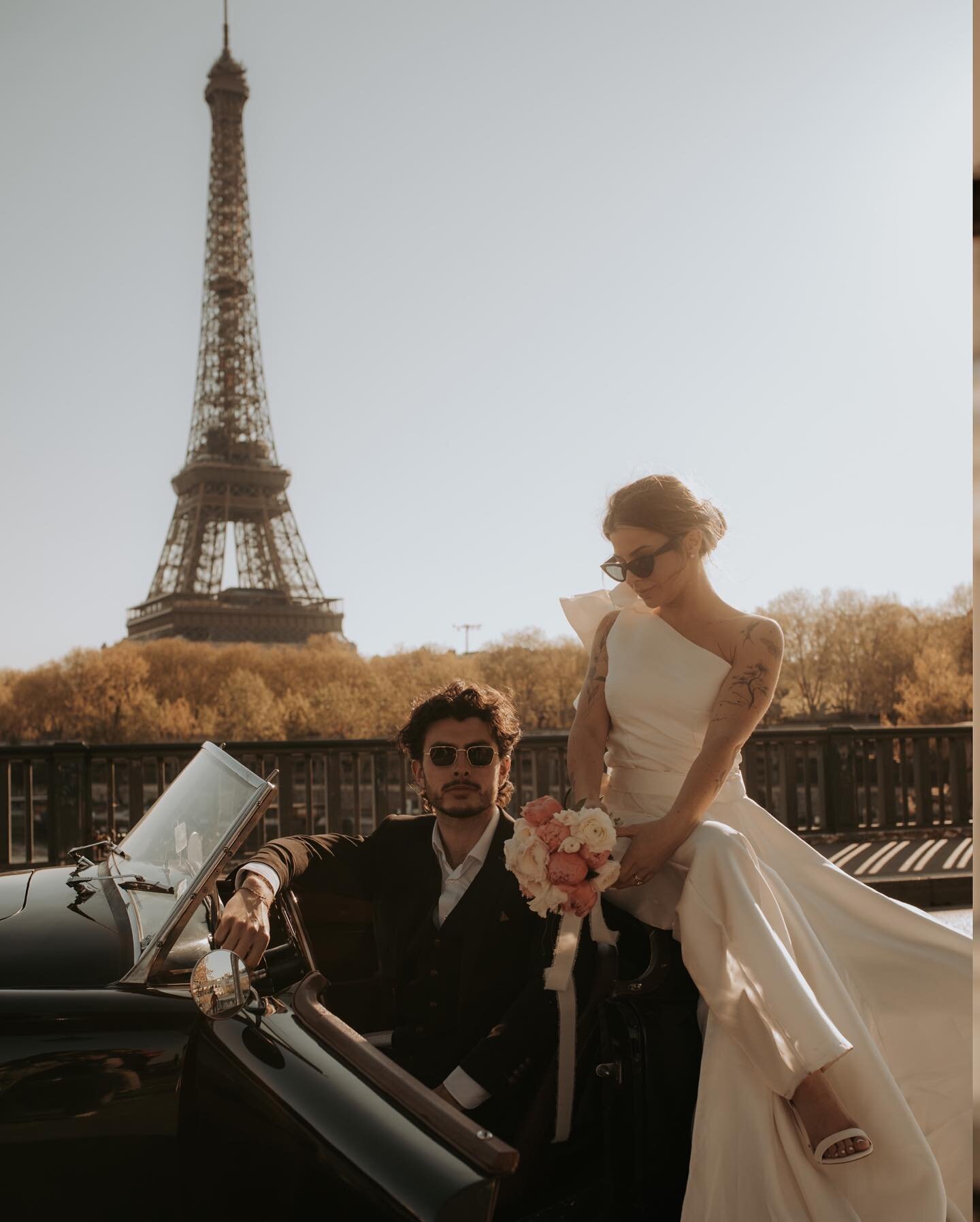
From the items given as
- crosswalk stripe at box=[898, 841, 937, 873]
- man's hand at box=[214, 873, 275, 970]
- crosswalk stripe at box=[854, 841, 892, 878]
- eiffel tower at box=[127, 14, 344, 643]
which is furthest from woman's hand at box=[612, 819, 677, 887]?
eiffel tower at box=[127, 14, 344, 643]

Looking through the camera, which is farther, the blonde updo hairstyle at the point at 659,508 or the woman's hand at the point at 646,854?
the blonde updo hairstyle at the point at 659,508

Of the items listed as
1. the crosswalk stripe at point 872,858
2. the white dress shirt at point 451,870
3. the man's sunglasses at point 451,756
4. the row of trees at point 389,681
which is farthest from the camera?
the row of trees at point 389,681

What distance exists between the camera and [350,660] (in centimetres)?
2883

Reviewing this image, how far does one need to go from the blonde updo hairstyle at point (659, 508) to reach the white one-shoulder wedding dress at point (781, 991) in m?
0.32

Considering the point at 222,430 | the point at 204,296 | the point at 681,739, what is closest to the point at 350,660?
the point at 222,430

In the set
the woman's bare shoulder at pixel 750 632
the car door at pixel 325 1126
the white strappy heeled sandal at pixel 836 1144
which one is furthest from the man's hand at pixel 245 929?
the woman's bare shoulder at pixel 750 632

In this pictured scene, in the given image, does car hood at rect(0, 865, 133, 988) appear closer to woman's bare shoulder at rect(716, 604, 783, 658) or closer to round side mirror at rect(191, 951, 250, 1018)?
round side mirror at rect(191, 951, 250, 1018)

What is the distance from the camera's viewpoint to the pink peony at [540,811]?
7.09ft

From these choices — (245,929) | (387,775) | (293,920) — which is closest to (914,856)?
(387,775)

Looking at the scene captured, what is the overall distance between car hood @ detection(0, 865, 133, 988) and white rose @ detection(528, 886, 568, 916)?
775 mm

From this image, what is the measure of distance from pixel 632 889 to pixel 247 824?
95 centimetres

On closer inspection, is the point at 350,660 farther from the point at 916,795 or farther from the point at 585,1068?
the point at 585,1068

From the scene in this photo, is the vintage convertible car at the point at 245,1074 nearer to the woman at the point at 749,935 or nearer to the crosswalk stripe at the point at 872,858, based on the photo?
the woman at the point at 749,935

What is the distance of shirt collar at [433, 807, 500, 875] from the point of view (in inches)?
94.7
